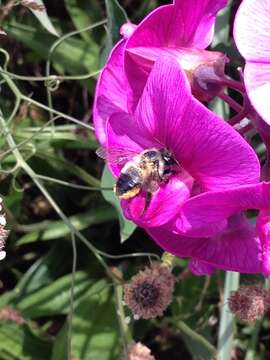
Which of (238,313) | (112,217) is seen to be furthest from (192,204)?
(112,217)

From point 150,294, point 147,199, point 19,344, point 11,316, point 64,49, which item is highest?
point 147,199

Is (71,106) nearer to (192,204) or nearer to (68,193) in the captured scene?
(68,193)

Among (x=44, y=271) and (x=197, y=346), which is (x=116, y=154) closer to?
(x=197, y=346)

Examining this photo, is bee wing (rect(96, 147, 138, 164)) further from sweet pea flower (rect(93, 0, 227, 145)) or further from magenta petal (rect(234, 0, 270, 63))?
magenta petal (rect(234, 0, 270, 63))

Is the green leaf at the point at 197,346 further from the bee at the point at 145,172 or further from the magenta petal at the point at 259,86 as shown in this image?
the magenta petal at the point at 259,86

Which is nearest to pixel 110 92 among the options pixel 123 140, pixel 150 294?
pixel 123 140

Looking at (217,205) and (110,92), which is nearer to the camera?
(217,205)

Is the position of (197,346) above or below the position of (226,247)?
below
